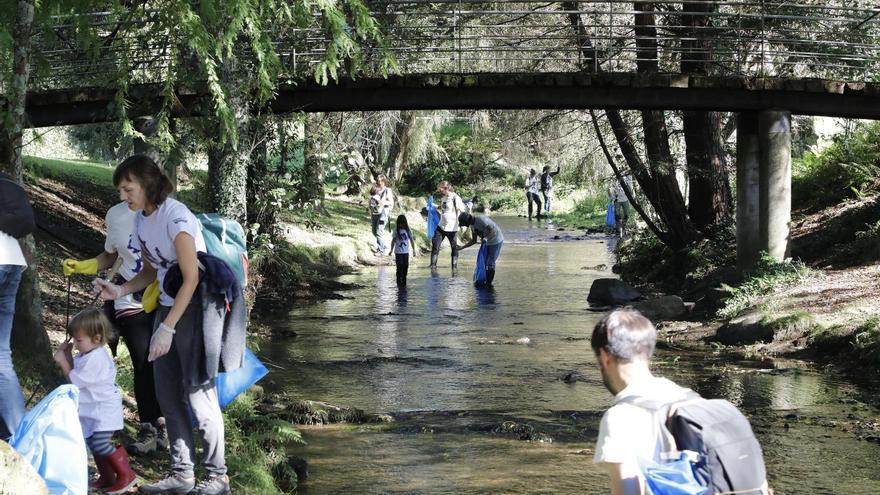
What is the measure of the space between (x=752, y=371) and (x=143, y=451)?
322 inches

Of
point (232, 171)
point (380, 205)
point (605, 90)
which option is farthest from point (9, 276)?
point (380, 205)

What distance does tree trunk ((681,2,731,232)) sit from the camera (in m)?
21.6

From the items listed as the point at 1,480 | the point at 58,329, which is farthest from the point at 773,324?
the point at 1,480

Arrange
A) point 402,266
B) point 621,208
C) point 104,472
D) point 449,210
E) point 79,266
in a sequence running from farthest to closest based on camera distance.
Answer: point 621,208 < point 449,210 < point 402,266 < point 79,266 < point 104,472

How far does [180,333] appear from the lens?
6.03m

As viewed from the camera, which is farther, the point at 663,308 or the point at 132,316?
the point at 663,308

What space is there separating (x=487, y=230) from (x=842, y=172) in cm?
770

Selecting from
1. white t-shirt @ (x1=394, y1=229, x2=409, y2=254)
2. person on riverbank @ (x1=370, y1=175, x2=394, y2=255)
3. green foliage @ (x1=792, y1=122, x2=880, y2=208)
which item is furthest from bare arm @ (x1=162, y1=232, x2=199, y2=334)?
person on riverbank @ (x1=370, y1=175, x2=394, y2=255)

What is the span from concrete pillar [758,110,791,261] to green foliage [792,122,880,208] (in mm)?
2952

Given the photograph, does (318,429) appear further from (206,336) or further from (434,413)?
(206,336)

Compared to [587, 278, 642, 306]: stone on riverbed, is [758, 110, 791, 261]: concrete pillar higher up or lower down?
higher up

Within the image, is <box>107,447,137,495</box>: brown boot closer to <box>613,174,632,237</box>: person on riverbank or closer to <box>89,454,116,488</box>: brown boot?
<box>89,454,116,488</box>: brown boot

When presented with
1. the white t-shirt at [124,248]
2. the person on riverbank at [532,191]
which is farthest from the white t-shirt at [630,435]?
the person on riverbank at [532,191]

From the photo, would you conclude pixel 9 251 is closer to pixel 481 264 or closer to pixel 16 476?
pixel 16 476
